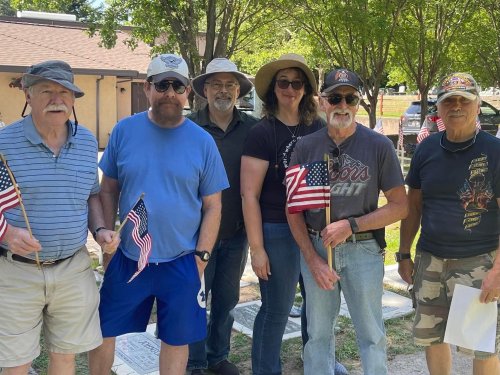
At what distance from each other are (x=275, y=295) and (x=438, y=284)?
97 centimetres

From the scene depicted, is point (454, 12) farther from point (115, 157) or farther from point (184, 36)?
point (115, 157)

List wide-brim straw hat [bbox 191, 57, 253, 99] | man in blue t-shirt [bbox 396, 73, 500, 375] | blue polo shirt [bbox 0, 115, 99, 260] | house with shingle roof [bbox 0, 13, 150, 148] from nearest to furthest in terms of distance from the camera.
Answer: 1. blue polo shirt [bbox 0, 115, 99, 260]
2. man in blue t-shirt [bbox 396, 73, 500, 375]
3. wide-brim straw hat [bbox 191, 57, 253, 99]
4. house with shingle roof [bbox 0, 13, 150, 148]

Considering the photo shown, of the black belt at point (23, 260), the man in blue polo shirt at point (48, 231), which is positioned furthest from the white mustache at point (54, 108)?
the black belt at point (23, 260)

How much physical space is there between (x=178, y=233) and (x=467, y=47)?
14.1 metres

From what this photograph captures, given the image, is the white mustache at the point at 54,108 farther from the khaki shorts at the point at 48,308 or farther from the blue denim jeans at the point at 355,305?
the blue denim jeans at the point at 355,305

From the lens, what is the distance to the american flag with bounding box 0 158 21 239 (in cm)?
269

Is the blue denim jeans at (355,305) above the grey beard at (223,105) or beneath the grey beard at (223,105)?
beneath

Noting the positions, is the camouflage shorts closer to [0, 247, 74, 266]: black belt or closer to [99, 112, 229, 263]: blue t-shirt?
[99, 112, 229, 263]: blue t-shirt

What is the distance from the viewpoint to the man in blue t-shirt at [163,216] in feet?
10.4

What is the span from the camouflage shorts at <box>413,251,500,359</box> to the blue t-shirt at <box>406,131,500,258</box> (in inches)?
2.4

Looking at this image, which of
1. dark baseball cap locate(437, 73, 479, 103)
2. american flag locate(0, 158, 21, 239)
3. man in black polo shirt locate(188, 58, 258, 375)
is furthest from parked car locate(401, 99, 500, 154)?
american flag locate(0, 158, 21, 239)

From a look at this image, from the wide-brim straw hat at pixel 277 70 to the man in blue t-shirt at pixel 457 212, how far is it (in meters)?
0.83

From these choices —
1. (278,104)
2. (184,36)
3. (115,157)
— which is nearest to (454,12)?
(184,36)

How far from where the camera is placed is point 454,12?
12.7 meters
